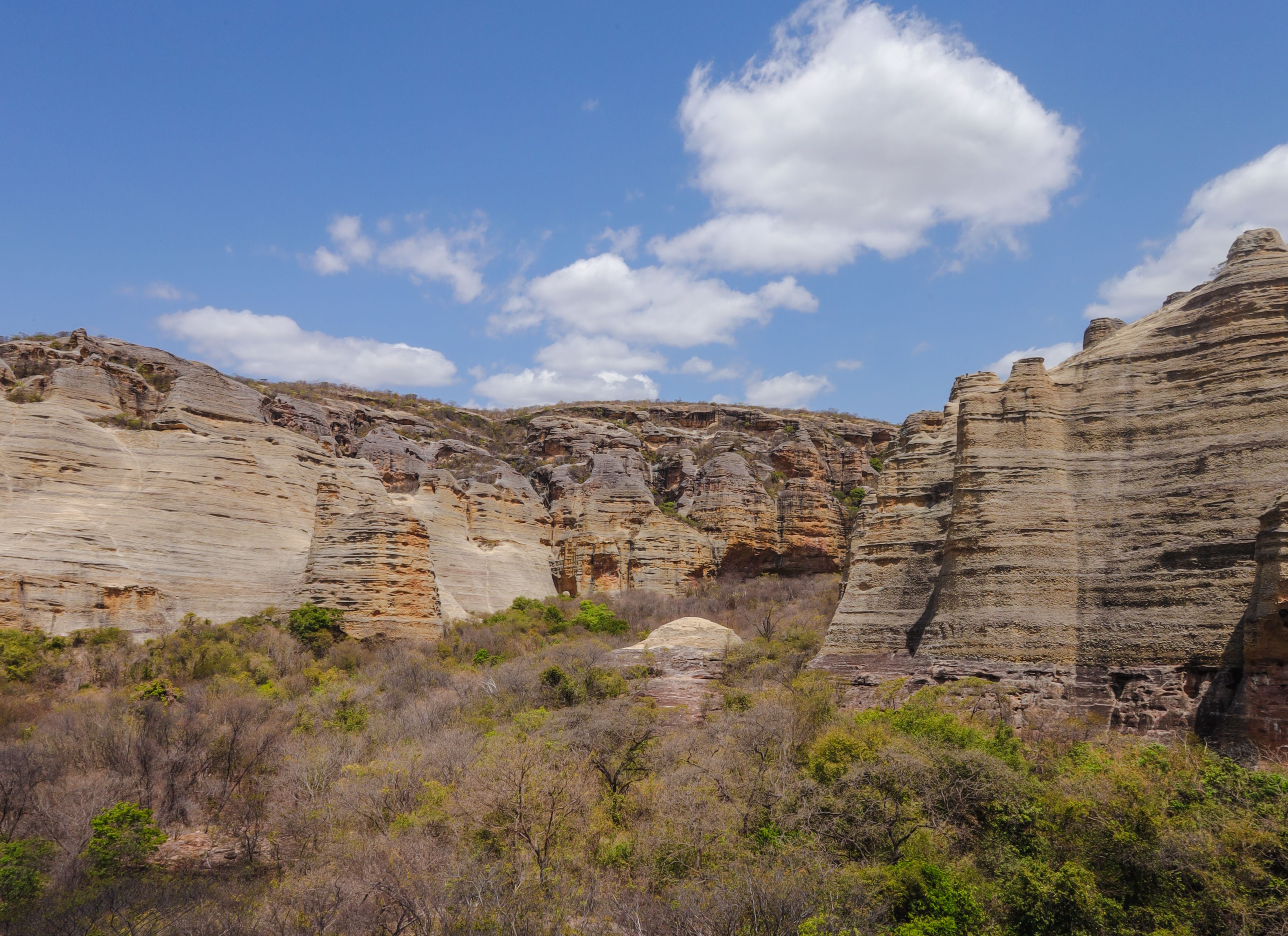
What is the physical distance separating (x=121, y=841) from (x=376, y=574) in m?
16.4

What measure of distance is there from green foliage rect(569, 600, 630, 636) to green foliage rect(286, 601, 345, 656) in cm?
1180

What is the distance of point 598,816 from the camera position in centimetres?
1548

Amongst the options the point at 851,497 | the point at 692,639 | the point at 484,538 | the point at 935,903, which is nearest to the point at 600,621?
the point at 692,639

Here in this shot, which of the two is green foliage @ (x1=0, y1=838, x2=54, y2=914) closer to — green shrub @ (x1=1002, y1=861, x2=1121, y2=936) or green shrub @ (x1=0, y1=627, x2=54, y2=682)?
green shrub @ (x1=0, y1=627, x2=54, y2=682)

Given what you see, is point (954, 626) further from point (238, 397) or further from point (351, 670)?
point (238, 397)

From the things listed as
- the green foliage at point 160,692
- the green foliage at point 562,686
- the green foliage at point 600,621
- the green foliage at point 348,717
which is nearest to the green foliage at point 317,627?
the green foliage at point 160,692

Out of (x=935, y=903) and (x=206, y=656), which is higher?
(x=206, y=656)

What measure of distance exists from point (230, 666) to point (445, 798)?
13532 mm

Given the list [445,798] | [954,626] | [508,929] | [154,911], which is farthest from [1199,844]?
[154,911]

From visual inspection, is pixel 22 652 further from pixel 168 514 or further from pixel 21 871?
pixel 21 871

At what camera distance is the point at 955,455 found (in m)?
22.7

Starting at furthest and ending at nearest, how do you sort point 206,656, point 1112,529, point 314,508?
1. point 314,508
2. point 206,656
3. point 1112,529

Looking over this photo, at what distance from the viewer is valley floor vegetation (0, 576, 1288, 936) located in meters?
11.5

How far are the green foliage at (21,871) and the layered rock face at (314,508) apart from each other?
13.3m
